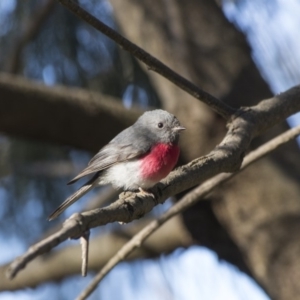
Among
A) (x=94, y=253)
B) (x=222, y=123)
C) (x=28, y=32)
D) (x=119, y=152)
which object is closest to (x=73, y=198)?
(x=119, y=152)

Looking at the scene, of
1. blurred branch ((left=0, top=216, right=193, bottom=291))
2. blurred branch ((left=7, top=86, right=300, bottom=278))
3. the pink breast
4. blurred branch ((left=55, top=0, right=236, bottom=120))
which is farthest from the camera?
blurred branch ((left=0, top=216, right=193, bottom=291))

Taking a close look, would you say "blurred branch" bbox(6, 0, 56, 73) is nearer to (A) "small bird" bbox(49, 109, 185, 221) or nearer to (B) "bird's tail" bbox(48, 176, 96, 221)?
(A) "small bird" bbox(49, 109, 185, 221)

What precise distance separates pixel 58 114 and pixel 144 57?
7.28 feet

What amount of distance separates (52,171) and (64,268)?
916 mm

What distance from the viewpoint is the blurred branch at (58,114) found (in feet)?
15.1

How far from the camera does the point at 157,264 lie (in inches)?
218

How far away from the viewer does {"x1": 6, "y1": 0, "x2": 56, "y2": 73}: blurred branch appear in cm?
559

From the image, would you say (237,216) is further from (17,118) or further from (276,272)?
(17,118)

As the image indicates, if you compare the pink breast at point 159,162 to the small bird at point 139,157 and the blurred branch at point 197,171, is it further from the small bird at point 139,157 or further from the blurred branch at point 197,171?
the blurred branch at point 197,171

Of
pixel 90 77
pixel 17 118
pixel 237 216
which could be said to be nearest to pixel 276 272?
pixel 237 216

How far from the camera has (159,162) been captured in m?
3.18

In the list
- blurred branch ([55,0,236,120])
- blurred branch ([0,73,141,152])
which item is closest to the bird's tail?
blurred branch ([55,0,236,120])

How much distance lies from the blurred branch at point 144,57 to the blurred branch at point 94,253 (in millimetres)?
2431

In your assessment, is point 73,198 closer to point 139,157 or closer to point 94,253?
point 139,157
